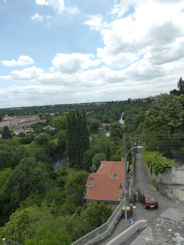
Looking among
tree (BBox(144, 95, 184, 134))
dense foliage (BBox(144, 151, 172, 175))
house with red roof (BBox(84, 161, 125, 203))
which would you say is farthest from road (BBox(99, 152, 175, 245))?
tree (BBox(144, 95, 184, 134))

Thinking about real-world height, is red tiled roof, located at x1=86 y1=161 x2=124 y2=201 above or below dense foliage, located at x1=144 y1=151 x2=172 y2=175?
below

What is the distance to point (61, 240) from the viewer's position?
7.59 m

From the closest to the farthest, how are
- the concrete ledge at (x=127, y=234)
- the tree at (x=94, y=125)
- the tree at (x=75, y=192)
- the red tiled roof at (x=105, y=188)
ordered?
the concrete ledge at (x=127, y=234), the red tiled roof at (x=105, y=188), the tree at (x=75, y=192), the tree at (x=94, y=125)

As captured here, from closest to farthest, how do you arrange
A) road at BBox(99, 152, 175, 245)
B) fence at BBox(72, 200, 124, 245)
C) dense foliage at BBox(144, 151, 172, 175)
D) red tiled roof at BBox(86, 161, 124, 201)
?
fence at BBox(72, 200, 124, 245) → road at BBox(99, 152, 175, 245) → red tiled roof at BBox(86, 161, 124, 201) → dense foliage at BBox(144, 151, 172, 175)

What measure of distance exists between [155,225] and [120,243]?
5.88ft

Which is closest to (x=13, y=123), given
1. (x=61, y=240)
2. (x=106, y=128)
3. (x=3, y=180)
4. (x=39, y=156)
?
(x=106, y=128)

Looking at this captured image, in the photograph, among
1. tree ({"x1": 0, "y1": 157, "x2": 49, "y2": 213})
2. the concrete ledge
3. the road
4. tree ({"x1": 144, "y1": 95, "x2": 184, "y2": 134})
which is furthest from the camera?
tree ({"x1": 144, "y1": 95, "x2": 184, "y2": 134})

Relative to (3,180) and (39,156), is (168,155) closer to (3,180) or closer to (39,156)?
(3,180)

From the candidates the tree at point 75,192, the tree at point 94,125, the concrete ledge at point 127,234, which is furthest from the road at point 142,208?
the tree at point 94,125

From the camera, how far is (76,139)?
3803 cm

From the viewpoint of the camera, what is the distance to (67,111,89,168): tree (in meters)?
37.9

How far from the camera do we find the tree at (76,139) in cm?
3788

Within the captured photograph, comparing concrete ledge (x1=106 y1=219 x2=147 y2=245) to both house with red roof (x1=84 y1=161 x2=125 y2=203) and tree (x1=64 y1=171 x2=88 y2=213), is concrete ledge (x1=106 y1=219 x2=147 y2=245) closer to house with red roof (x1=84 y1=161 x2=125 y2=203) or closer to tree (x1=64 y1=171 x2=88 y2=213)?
house with red roof (x1=84 y1=161 x2=125 y2=203)

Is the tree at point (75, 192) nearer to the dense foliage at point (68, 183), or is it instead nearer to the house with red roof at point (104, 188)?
the dense foliage at point (68, 183)
